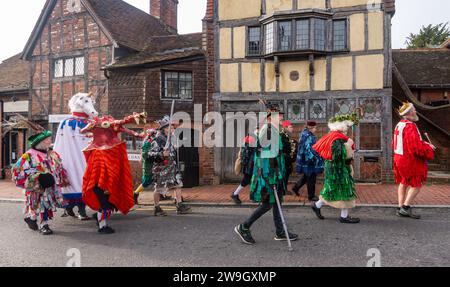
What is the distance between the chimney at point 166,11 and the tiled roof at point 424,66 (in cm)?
1235

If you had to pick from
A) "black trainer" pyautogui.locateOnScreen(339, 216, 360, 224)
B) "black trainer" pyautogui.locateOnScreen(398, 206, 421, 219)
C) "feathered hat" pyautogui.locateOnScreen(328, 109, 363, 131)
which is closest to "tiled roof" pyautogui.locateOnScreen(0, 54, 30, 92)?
"feathered hat" pyautogui.locateOnScreen(328, 109, 363, 131)

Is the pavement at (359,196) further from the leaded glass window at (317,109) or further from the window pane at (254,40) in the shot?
the window pane at (254,40)

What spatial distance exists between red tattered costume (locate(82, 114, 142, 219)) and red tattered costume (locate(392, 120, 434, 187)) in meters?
4.89

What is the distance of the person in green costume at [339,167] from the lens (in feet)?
19.7

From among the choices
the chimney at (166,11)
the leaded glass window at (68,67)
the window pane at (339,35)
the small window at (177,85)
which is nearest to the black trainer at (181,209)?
the small window at (177,85)

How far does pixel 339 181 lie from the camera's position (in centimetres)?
606

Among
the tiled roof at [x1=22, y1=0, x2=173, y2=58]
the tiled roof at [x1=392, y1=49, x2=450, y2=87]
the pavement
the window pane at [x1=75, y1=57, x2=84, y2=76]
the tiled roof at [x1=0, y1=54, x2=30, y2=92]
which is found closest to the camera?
the pavement

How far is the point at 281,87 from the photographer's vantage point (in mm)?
11289

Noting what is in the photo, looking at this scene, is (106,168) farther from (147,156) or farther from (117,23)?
(117,23)

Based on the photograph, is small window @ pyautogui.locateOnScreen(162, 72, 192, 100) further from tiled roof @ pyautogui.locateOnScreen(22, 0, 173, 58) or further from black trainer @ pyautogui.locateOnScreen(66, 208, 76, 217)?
black trainer @ pyautogui.locateOnScreen(66, 208, 76, 217)

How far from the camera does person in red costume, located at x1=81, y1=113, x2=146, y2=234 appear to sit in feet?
18.7

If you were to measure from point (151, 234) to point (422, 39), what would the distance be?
34.8m

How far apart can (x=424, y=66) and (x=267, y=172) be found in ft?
54.6

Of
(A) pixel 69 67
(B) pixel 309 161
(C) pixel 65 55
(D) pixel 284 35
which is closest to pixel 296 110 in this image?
(D) pixel 284 35
